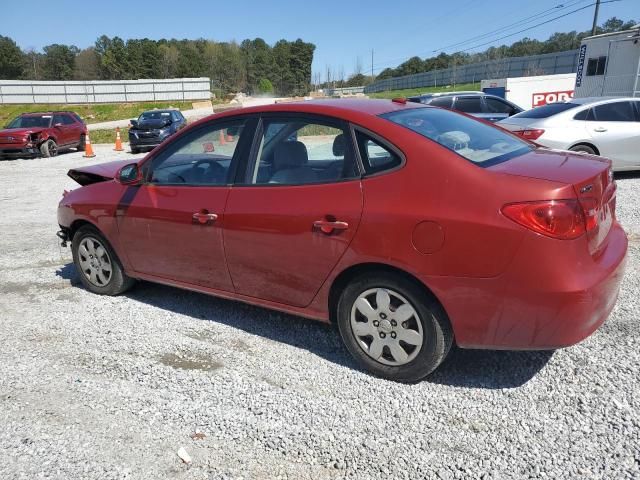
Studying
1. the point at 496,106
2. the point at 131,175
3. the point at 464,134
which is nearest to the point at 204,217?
the point at 131,175

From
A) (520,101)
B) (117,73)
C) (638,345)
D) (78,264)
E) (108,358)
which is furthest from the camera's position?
(117,73)

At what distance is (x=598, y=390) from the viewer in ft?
9.77

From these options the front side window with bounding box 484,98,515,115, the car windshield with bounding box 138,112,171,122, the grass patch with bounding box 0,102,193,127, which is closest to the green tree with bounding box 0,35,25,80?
the grass patch with bounding box 0,102,193,127

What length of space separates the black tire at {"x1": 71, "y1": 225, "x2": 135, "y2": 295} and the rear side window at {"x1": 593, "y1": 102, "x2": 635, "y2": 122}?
8.28m

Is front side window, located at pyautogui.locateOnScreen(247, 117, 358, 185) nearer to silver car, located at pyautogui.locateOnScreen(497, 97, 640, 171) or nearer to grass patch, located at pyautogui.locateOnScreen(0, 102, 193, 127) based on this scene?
silver car, located at pyautogui.locateOnScreen(497, 97, 640, 171)

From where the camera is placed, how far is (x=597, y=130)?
29.1ft

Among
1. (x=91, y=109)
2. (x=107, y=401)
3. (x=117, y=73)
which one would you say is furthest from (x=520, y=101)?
(x=117, y=73)

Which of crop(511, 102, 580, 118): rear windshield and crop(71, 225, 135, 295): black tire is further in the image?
crop(511, 102, 580, 118): rear windshield

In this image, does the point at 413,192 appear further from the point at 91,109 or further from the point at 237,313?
the point at 91,109

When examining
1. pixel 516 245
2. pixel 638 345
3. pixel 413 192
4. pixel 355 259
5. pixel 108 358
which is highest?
pixel 413 192

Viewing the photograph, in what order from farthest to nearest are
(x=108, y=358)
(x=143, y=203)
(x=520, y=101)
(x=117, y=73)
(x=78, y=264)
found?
1. (x=117, y=73)
2. (x=520, y=101)
3. (x=78, y=264)
4. (x=143, y=203)
5. (x=108, y=358)

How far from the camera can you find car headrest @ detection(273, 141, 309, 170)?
354 centimetres

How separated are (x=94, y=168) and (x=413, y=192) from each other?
3.62 metres

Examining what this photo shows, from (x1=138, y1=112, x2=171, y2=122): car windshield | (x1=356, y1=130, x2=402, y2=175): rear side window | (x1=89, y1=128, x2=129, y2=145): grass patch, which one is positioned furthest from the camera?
(x1=89, y1=128, x2=129, y2=145): grass patch
